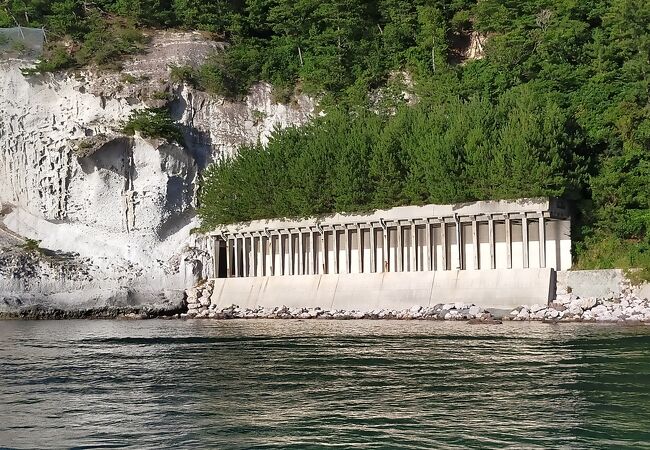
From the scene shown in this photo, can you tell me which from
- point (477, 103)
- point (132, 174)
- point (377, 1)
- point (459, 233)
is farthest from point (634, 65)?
point (132, 174)

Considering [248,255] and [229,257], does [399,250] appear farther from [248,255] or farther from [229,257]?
[229,257]

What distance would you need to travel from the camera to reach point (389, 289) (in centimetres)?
5669

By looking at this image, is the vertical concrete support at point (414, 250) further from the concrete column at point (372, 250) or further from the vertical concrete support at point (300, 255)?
the vertical concrete support at point (300, 255)

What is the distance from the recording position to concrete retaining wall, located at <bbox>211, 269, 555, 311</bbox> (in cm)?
5022

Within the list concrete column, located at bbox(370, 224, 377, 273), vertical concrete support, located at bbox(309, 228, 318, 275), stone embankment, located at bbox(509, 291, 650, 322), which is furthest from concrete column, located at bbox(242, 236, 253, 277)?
Answer: stone embankment, located at bbox(509, 291, 650, 322)

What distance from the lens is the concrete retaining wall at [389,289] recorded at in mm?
50219

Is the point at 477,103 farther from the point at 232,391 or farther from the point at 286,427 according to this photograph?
the point at 286,427

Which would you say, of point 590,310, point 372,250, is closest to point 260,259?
point 372,250

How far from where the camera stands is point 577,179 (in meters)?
52.9

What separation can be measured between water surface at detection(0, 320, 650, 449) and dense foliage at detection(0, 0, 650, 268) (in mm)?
19390

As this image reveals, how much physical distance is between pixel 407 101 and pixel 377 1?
48.4 feet

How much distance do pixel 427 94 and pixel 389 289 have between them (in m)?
20.3

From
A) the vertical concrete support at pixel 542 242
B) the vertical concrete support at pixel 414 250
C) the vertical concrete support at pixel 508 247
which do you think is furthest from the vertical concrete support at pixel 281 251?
the vertical concrete support at pixel 542 242

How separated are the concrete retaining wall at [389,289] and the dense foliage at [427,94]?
16.6 feet
